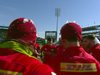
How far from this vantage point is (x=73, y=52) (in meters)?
1.58

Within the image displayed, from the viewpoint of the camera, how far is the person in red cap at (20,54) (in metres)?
0.87

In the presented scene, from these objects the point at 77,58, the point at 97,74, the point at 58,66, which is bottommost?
the point at 97,74

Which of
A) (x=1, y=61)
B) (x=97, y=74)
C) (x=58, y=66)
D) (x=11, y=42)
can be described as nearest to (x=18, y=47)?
(x=11, y=42)

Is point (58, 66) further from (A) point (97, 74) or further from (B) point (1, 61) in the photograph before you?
(B) point (1, 61)

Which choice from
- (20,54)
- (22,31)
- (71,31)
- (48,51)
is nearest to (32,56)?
(20,54)

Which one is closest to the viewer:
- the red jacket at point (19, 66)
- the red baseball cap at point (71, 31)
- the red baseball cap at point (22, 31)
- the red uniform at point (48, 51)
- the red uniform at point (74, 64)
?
Answer: the red jacket at point (19, 66)

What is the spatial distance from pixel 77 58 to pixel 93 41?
2254mm

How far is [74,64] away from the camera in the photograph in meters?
1.47

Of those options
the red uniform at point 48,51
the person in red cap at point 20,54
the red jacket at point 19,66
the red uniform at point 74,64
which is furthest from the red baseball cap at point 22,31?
the red uniform at point 48,51

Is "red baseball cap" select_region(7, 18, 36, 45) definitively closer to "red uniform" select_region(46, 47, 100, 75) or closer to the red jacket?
the red jacket

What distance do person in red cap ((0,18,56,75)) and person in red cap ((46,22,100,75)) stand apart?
56 cm

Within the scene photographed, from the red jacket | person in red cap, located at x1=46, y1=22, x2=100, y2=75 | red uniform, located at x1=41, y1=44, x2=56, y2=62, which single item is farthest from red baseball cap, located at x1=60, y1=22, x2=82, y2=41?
red uniform, located at x1=41, y1=44, x2=56, y2=62

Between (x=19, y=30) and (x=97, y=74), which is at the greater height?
(x=19, y=30)

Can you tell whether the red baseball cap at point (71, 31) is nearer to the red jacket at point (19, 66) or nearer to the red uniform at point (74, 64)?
the red uniform at point (74, 64)
